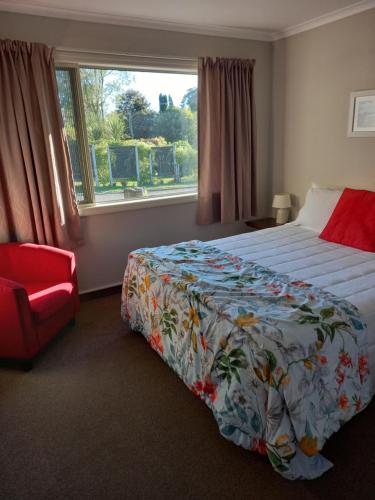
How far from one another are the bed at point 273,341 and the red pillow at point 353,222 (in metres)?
0.25

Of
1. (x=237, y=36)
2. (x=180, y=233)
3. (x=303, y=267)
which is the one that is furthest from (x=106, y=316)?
(x=237, y=36)

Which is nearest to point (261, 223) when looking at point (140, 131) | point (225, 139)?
point (225, 139)

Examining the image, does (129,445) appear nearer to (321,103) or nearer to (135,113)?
(135,113)

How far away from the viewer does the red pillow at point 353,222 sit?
2.67 metres

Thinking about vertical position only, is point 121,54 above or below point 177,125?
above

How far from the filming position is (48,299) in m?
2.48

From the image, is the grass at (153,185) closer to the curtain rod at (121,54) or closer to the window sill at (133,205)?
the window sill at (133,205)

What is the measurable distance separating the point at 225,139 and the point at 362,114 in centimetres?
130

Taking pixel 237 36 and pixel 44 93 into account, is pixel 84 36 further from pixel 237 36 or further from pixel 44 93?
pixel 237 36

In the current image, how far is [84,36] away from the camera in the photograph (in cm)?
294

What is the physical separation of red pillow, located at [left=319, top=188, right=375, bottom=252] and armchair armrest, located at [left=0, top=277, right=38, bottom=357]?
2351mm

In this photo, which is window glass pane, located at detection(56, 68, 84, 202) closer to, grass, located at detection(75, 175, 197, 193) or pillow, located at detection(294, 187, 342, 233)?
grass, located at detection(75, 175, 197, 193)

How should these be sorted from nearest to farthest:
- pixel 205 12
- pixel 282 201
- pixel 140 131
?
pixel 205 12 → pixel 140 131 → pixel 282 201

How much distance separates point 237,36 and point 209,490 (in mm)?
3867
